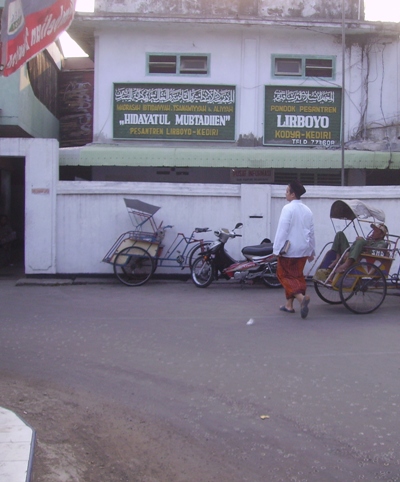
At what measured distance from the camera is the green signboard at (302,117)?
16.1 metres

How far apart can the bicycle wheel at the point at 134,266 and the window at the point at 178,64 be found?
Result: 21.3ft

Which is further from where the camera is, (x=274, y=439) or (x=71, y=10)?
(x=71, y=10)

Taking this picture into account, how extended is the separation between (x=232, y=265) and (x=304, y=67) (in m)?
7.37

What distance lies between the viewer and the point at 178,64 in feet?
52.4

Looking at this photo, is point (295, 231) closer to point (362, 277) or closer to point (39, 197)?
point (362, 277)

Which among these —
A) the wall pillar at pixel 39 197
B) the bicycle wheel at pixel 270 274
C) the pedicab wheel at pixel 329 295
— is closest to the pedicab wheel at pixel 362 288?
the pedicab wheel at pixel 329 295

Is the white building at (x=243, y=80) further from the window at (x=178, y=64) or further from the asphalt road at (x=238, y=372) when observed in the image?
the asphalt road at (x=238, y=372)

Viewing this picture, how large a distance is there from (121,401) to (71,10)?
563 centimetres

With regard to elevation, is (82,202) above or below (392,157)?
below

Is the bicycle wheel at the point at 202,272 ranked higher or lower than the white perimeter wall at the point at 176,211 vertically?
lower

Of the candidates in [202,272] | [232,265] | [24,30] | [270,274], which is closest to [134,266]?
[202,272]

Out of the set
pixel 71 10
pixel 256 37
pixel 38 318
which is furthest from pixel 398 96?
pixel 38 318

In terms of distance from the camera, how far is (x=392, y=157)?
14.6 metres

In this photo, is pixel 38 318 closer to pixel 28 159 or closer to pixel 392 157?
pixel 28 159
